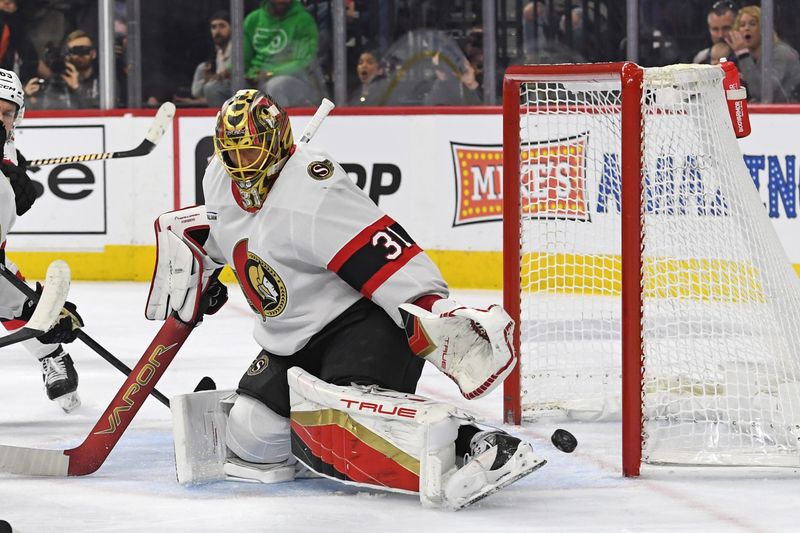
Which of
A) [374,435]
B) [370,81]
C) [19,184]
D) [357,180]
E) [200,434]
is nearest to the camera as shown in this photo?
[374,435]

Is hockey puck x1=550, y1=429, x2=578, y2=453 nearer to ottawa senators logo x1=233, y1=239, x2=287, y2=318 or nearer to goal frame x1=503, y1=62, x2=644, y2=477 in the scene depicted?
goal frame x1=503, y1=62, x2=644, y2=477

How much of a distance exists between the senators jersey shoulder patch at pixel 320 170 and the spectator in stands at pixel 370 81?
379 centimetres

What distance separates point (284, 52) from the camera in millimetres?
6777

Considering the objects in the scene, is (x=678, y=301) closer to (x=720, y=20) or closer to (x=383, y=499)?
(x=383, y=499)

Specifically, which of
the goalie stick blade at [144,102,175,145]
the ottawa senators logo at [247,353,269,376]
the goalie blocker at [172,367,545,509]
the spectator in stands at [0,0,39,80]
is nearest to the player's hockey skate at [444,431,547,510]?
the goalie blocker at [172,367,545,509]

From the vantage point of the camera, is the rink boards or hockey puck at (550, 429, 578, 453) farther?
the rink boards

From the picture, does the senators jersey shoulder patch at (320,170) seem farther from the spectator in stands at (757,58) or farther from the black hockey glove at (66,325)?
the spectator in stands at (757,58)

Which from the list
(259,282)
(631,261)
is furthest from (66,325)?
(631,261)

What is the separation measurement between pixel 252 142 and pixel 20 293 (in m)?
1.24

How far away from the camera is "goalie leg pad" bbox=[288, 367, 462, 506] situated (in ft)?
8.47

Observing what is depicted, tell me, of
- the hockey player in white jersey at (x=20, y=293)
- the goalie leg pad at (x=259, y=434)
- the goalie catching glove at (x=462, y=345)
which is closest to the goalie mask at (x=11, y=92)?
the hockey player in white jersey at (x=20, y=293)

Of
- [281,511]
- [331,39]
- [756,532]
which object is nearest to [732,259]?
[756,532]

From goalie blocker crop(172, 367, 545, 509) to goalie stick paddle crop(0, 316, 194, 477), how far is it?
185 millimetres

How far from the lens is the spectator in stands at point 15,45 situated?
7.03 meters
